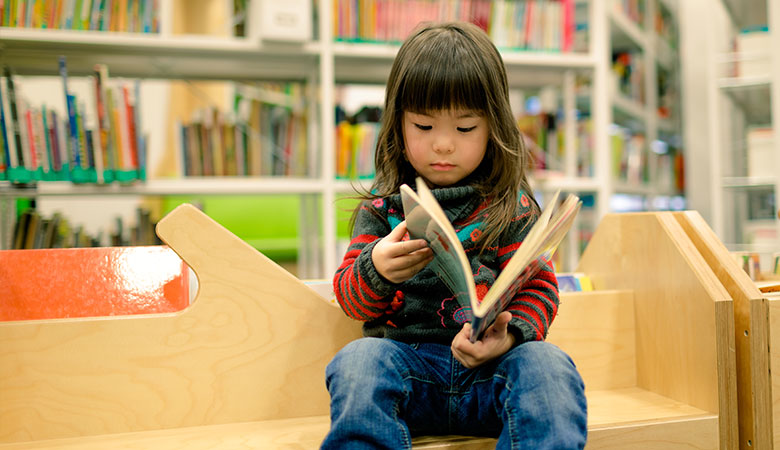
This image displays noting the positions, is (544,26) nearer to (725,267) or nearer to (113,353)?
(725,267)

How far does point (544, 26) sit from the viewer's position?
2344 mm

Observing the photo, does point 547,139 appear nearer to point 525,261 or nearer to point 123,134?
point 123,134

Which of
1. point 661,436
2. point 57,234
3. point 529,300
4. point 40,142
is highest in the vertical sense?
point 40,142

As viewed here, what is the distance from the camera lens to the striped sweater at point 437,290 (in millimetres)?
818

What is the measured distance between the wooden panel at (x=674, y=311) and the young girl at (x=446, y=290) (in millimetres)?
254

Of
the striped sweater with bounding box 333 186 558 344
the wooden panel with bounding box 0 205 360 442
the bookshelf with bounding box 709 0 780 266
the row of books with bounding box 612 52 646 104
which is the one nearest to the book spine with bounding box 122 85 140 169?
the wooden panel with bounding box 0 205 360 442

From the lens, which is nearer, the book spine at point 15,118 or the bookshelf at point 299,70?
the book spine at point 15,118

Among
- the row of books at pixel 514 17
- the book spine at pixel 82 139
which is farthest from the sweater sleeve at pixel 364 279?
the row of books at pixel 514 17

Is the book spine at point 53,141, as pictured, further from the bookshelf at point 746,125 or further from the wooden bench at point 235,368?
the bookshelf at point 746,125

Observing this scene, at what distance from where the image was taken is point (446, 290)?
87 cm

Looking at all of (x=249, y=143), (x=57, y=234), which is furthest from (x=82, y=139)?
(x=249, y=143)

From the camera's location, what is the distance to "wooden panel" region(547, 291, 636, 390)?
1.04 m

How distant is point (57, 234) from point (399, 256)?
1662 mm

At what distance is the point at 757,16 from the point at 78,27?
3009 mm
